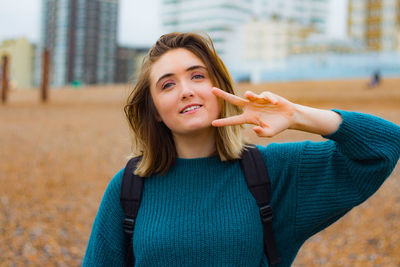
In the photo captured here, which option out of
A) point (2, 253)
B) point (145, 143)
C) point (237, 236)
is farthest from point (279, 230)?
point (2, 253)

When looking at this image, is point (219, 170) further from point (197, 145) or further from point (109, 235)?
point (109, 235)

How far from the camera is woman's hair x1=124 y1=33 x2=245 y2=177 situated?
6.36ft

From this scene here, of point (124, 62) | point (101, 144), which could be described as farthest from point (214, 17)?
point (101, 144)

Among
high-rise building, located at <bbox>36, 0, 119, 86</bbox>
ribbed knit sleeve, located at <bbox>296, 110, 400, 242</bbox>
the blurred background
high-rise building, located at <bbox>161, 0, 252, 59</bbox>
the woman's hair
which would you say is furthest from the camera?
high-rise building, located at <bbox>36, 0, 119, 86</bbox>

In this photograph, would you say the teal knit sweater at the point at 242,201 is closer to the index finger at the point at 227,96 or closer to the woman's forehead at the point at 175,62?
the index finger at the point at 227,96

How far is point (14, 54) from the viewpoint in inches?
5143

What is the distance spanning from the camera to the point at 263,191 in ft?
5.92

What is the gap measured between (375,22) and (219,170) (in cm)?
8684

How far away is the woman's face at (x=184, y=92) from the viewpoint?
6.12 ft

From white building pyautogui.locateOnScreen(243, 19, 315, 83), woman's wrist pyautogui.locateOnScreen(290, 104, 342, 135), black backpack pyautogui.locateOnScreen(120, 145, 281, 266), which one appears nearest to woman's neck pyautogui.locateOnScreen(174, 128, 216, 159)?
black backpack pyautogui.locateOnScreen(120, 145, 281, 266)

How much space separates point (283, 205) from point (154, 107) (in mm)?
798

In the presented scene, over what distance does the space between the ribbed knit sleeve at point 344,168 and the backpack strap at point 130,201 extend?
2.39ft

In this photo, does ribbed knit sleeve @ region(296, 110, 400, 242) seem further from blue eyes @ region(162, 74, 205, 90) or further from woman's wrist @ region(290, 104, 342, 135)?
blue eyes @ region(162, 74, 205, 90)

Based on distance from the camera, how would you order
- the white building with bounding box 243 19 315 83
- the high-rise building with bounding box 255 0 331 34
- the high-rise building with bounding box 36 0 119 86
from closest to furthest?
1. the white building with bounding box 243 19 315 83
2. the high-rise building with bounding box 255 0 331 34
3. the high-rise building with bounding box 36 0 119 86
